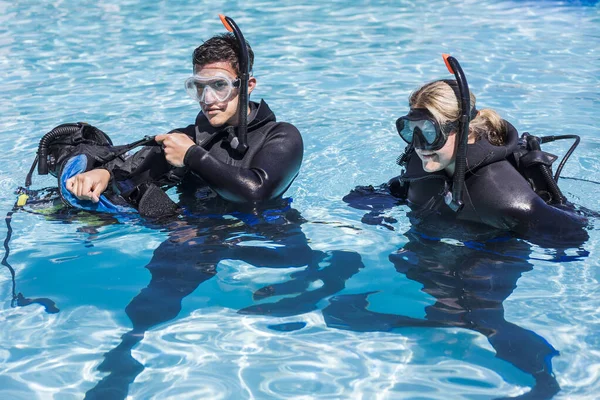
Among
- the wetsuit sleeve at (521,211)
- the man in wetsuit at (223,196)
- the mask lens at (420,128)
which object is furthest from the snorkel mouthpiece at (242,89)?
the wetsuit sleeve at (521,211)

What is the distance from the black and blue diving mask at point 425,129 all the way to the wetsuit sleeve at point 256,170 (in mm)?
800

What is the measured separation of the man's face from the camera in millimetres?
4148

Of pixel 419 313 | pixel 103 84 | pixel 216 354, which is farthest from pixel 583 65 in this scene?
pixel 216 354

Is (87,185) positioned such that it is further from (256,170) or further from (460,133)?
(460,133)

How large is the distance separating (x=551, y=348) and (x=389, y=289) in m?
0.80

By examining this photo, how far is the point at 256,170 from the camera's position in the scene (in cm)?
408

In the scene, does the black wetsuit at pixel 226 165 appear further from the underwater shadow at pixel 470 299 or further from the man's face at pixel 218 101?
the underwater shadow at pixel 470 299

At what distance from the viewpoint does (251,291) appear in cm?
354

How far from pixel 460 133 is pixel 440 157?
178 mm

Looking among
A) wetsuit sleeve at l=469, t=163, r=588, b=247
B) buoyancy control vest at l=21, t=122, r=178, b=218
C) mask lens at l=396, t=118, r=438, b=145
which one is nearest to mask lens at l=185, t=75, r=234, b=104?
buoyancy control vest at l=21, t=122, r=178, b=218

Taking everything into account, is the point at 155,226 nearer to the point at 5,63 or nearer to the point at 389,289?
the point at 389,289

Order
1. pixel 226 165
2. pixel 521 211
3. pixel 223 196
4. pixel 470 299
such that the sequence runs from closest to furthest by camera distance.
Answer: pixel 470 299 → pixel 521 211 → pixel 226 165 → pixel 223 196

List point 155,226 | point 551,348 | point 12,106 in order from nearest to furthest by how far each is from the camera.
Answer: point 551,348, point 155,226, point 12,106

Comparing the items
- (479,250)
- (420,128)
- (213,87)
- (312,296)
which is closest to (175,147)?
(213,87)
